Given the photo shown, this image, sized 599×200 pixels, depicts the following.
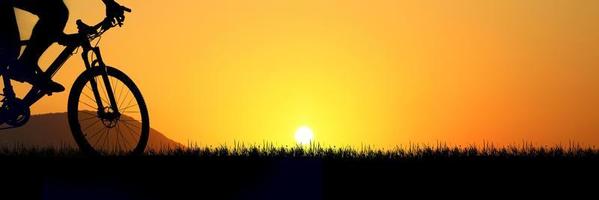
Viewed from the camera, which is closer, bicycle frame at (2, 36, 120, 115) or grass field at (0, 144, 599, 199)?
grass field at (0, 144, 599, 199)

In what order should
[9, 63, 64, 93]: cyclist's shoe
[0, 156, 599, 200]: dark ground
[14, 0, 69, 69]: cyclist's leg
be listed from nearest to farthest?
[0, 156, 599, 200]: dark ground → [14, 0, 69, 69]: cyclist's leg → [9, 63, 64, 93]: cyclist's shoe

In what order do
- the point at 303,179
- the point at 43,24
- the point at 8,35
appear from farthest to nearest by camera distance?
the point at 8,35 < the point at 43,24 < the point at 303,179

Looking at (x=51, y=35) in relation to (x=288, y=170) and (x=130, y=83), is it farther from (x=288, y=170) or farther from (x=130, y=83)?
(x=288, y=170)

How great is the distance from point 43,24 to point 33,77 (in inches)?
28.1

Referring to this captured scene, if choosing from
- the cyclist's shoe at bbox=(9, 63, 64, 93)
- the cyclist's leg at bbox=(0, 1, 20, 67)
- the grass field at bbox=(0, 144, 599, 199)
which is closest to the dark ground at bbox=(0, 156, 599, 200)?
the grass field at bbox=(0, 144, 599, 199)

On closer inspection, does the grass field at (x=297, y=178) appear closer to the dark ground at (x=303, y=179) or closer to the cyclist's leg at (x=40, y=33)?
the dark ground at (x=303, y=179)

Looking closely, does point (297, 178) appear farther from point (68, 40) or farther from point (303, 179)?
point (68, 40)

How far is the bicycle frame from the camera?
9867 millimetres

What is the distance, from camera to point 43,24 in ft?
30.8

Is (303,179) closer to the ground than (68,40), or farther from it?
closer to the ground

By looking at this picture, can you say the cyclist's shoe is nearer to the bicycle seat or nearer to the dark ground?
the bicycle seat

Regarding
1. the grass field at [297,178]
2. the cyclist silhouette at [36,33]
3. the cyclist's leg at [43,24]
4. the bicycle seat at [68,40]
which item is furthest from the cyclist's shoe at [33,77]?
the grass field at [297,178]

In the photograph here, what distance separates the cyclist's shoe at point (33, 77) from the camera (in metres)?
9.69

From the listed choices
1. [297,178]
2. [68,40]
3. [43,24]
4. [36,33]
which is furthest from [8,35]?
[297,178]
